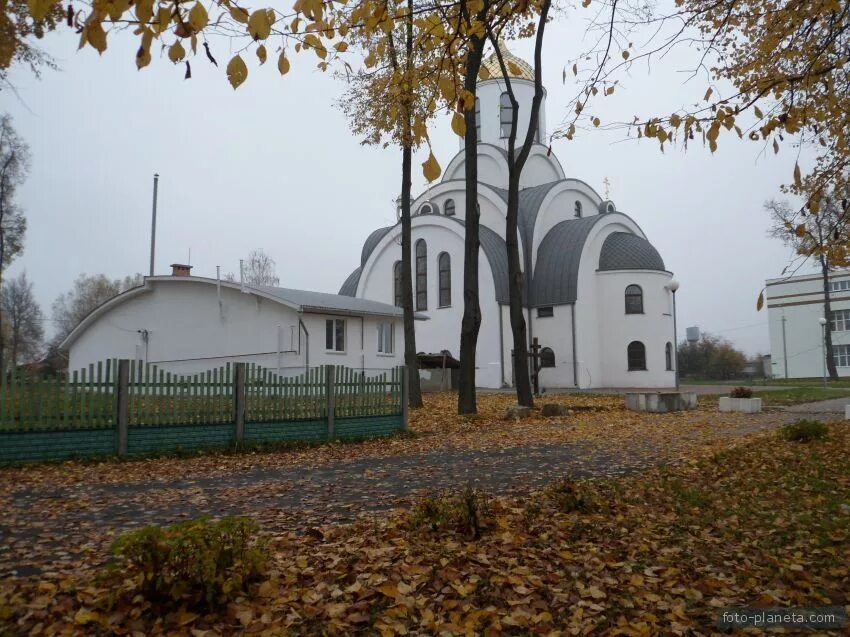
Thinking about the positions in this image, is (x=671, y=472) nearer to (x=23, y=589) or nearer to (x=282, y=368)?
(x=23, y=589)

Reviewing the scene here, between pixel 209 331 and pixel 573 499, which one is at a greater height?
pixel 209 331

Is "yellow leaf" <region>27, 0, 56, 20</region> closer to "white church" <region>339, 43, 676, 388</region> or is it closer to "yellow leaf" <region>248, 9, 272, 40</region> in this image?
"yellow leaf" <region>248, 9, 272, 40</region>

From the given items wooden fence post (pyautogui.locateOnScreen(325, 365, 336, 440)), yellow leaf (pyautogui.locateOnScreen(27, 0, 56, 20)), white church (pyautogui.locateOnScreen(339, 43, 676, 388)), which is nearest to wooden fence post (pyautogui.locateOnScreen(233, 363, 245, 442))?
wooden fence post (pyautogui.locateOnScreen(325, 365, 336, 440))

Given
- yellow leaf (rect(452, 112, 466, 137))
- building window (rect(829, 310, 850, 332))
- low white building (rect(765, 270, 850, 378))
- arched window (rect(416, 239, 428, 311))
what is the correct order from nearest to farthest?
yellow leaf (rect(452, 112, 466, 137))
arched window (rect(416, 239, 428, 311))
building window (rect(829, 310, 850, 332))
low white building (rect(765, 270, 850, 378))

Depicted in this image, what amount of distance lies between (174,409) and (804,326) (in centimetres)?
6472

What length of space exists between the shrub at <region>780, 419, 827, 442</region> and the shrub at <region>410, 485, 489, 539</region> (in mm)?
7590

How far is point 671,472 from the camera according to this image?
28.7 ft

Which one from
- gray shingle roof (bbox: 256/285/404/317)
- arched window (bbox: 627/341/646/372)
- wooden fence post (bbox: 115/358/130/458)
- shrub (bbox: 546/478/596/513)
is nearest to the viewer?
shrub (bbox: 546/478/596/513)

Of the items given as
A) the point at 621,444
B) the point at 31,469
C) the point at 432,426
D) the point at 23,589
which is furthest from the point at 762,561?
the point at 432,426

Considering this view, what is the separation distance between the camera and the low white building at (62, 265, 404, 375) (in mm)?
24609

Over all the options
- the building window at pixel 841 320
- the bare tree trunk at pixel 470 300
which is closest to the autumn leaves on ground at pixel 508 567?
the bare tree trunk at pixel 470 300

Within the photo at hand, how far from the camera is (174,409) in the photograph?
1098cm

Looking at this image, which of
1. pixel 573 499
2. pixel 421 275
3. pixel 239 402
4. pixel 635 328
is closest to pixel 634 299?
pixel 635 328

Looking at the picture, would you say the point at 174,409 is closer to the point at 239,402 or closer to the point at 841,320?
the point at 239,402
